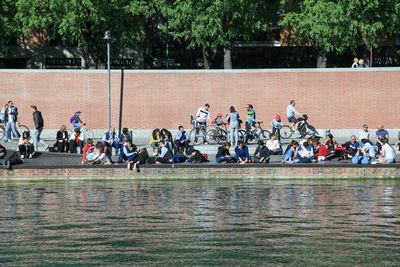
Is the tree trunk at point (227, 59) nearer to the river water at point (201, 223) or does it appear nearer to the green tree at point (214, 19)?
the green tree at point (214, 19)

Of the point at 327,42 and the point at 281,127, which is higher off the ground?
the point at 327,42

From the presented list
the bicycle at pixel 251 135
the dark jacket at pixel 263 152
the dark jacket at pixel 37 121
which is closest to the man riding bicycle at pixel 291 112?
the bicycle at pixel 251 135

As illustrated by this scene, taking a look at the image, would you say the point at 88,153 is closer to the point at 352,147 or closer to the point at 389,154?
the point at 352,147

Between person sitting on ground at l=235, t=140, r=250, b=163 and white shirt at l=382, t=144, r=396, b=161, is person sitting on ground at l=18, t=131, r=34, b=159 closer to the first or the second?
person sitting on ground at l=235, t=140, r=250, b=163

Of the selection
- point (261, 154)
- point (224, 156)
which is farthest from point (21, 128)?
point (261, 154)

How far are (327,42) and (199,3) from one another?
704cm

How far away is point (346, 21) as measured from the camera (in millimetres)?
39562

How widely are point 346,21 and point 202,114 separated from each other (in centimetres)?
1019

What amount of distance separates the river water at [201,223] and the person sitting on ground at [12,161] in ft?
2.39

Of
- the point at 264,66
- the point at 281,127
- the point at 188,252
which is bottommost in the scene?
the point at 188,252

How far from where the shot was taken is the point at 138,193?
2300cm

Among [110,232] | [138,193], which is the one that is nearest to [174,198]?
[138,193]

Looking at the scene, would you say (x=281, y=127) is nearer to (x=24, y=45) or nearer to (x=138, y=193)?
(x=138, y=193)

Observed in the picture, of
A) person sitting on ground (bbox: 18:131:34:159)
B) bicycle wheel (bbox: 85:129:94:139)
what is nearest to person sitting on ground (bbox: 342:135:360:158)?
person sitting on ground (bbox: 18:131:34:159)
